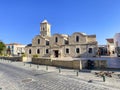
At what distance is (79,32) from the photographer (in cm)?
4891

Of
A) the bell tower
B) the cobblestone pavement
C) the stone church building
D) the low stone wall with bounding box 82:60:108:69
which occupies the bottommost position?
the cobblestone pavement

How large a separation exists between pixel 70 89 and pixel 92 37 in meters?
38.8

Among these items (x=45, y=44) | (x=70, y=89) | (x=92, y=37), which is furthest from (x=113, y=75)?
(x=45, y=44)

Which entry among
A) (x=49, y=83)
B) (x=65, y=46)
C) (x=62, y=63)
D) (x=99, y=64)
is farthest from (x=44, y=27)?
(x=49, y=83)

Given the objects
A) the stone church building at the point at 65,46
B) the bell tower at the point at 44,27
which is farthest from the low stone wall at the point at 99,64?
the bell tower at the point at 44,27

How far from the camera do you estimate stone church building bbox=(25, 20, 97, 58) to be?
154 ft

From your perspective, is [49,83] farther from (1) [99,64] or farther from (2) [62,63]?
(2) [62,63]

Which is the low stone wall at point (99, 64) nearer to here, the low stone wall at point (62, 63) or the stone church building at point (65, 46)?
the low stone wall at point (62, 63)

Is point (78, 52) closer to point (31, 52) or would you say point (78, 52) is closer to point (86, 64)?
point (31, 52)

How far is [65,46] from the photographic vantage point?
166 feet

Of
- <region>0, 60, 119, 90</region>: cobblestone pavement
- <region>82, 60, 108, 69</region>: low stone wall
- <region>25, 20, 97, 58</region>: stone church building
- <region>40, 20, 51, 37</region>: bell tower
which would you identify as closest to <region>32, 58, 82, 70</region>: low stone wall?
<region>82, 60, 108, 69</region>: low stone wall

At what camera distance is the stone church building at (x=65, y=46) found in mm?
47031

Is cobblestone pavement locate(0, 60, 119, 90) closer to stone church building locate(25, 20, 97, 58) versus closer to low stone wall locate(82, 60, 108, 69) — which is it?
low stone wall locate(82, 60, 108, 69)

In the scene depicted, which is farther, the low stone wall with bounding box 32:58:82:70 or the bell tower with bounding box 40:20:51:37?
the bell tower with bounding box 40:20:51:37
